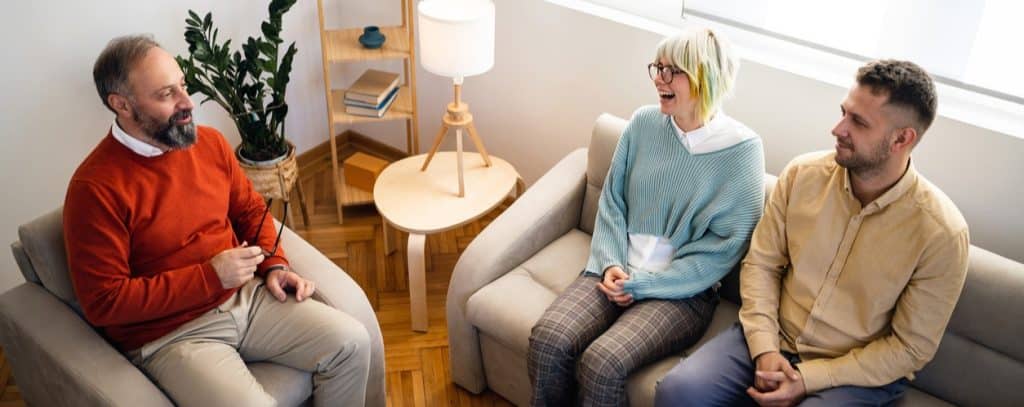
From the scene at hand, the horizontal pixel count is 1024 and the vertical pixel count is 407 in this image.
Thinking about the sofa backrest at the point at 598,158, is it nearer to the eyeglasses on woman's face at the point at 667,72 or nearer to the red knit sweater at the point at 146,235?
the eyeglasses on woman's face at the point at 667,72

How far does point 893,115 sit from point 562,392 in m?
1.07

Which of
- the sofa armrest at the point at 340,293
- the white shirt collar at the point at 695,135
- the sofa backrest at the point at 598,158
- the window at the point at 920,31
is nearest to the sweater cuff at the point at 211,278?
the sofa armrest at the point at 340,293

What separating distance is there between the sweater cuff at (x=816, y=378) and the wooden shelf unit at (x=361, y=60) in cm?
177

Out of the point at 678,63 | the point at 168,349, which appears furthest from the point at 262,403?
the point at 678,63

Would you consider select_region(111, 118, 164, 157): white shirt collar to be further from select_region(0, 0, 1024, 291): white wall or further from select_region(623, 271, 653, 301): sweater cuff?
select_region(623, 271, 653, 301): sweater cuff

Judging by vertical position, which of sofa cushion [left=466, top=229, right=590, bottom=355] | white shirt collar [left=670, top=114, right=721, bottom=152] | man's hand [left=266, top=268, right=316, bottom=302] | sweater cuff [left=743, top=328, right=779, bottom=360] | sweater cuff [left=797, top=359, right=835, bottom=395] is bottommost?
sofa cushion [left=466, top=229, right=590, bottom=355]

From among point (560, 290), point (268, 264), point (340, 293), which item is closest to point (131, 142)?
point (268, 264)

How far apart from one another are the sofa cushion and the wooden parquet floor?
372mm

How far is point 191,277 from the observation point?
209 centimetres

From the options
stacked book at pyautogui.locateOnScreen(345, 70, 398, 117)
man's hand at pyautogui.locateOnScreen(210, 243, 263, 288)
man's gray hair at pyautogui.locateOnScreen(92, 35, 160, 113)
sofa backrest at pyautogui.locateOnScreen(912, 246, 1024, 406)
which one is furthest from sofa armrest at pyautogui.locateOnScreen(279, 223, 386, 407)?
sofa backrest at pyautogui.locateOnScreen(912, 246, 1024, 406)

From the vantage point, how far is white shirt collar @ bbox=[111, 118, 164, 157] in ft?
6.69

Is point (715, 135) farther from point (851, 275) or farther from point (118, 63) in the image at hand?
point (118, 63)

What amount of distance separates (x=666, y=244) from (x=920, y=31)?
94 cm

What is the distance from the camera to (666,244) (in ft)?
7.91
